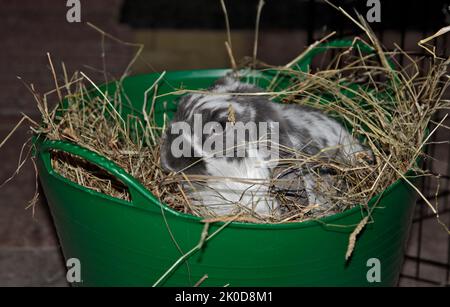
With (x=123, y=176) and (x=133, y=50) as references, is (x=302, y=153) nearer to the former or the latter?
(x=123, y=176)

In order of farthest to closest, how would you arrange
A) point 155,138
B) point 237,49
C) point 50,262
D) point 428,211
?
1. point 237,49
2. point 428,211
3. point 50,262
4. point 155,138

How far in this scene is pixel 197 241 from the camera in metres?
1.47

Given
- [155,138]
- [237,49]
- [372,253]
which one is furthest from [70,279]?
[237,49]

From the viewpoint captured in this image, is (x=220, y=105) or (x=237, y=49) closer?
(x=220, y=105)

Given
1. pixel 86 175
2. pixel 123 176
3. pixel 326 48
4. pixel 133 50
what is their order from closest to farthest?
pixel 123 176
pixel 86 175
pixel 326 48
pixel 133 50

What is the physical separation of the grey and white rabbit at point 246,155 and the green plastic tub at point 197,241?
14 cm

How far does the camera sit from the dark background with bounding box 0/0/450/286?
7.88ft

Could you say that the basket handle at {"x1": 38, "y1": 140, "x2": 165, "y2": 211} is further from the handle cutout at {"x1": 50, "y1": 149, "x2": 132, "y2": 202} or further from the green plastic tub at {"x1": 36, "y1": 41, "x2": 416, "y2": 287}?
the handle cutout at {"x1": 50, "y1": 149, "x2": 132, "y2": 202}

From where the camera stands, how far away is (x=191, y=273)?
1524mm

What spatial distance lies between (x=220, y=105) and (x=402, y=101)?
53 centimetres

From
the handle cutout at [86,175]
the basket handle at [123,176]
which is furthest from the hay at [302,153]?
the basket handle at [123,176]

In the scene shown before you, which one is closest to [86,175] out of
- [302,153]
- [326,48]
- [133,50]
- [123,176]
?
[123,176]

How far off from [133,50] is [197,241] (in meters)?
2.70
